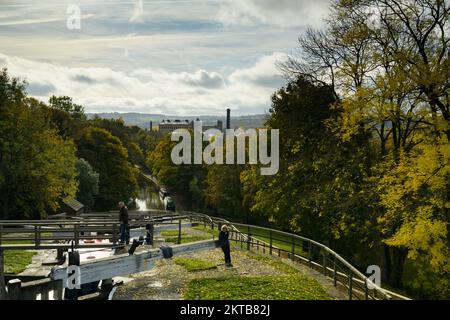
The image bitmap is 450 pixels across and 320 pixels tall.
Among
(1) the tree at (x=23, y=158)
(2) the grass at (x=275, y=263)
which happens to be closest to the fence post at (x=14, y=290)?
(2) the grass at (x=275, y=263)

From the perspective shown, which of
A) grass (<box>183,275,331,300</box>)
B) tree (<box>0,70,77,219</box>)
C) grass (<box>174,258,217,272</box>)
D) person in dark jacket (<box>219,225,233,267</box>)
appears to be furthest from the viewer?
tree (<box>0,70,77,219</box>)

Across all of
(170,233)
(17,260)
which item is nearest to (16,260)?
(17,260)

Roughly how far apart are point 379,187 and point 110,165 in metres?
56.5

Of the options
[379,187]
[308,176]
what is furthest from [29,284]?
[308,176]

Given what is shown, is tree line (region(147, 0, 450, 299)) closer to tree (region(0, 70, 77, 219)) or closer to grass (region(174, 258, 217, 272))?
grass (region(174, 258, 217, 272))

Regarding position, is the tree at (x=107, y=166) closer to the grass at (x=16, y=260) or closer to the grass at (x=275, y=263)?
the grass at (x=16, y=260)

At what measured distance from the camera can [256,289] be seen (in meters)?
15.4

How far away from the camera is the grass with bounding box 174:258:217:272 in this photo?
1862 centimetres

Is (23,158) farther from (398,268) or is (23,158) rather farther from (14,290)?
(398,268)

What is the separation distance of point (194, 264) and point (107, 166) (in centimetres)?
5518

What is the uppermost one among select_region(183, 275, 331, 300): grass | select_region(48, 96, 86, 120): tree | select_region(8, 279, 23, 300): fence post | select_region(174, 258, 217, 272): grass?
select_region(48, 96, 86, 120): tree

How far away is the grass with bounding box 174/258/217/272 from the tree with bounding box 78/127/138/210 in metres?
51.0

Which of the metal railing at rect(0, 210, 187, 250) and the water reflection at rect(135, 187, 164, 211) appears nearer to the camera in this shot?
the metal railing at rect(0, 210, 187, 250)


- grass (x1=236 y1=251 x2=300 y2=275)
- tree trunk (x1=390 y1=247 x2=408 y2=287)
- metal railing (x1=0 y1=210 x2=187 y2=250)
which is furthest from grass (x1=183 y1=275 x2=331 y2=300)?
tree trunk (x1=390 y1=247 x2=408 y2=287)
